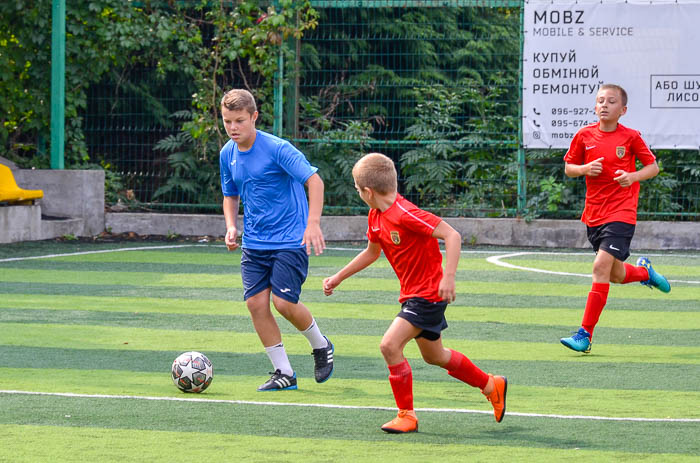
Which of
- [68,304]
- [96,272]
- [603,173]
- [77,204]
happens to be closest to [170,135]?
[77,204]

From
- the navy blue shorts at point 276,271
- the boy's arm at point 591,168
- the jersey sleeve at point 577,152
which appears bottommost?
the navy blue shorts at point 276,271

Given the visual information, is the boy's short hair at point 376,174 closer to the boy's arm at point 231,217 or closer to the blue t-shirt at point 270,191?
the blue t-shirt at point 270,191

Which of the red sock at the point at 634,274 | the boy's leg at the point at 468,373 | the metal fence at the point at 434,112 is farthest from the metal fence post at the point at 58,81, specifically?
the boy's leg at the point at 468,373

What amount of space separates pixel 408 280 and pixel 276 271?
1.26 m

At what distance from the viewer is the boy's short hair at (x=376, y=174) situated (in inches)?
223

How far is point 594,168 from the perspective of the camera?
830cm

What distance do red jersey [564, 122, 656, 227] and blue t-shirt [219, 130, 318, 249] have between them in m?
2.59

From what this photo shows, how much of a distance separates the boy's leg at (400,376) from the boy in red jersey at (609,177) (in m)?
2.88

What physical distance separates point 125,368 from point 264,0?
1045 centimetres

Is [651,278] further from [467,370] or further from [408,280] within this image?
[408,280]

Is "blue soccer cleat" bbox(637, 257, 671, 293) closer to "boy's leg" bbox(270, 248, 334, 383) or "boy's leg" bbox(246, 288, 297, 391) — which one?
"boy's leg" bbox(270, 248, 334, 383)

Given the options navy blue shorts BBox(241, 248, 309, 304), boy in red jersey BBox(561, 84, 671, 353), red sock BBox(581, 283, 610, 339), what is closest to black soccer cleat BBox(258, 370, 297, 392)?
navy blue shorts BBox(241, 248, 309, 304)

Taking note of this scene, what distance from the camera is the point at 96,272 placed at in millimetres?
12469

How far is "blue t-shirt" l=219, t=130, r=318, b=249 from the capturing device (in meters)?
6.85
